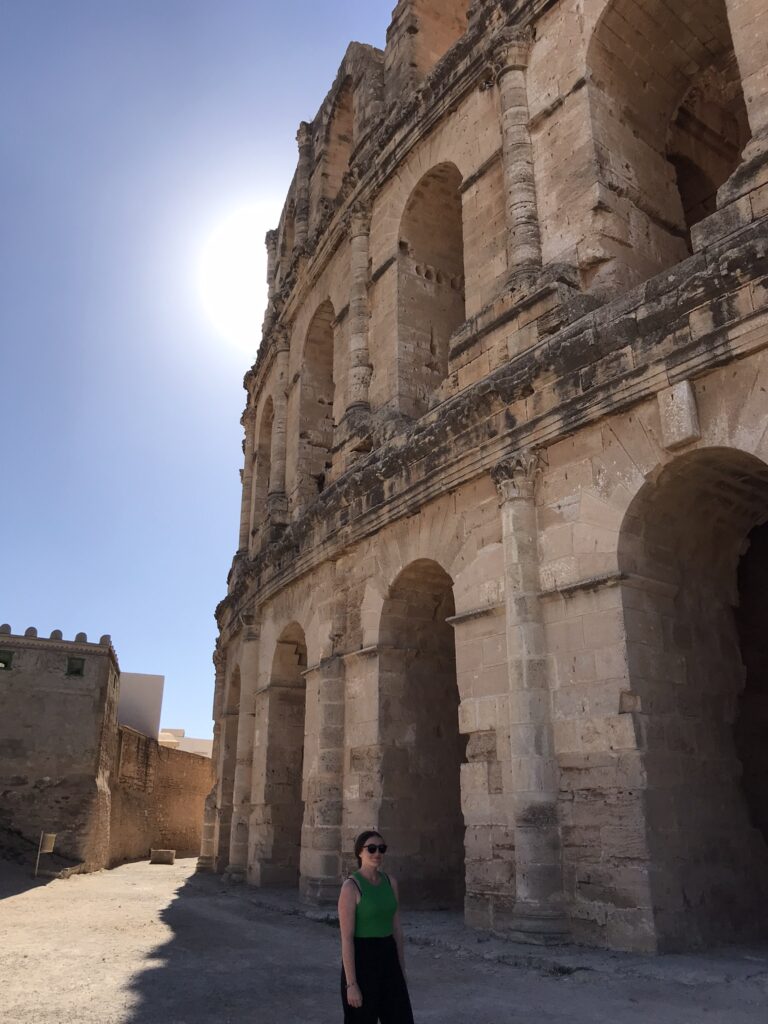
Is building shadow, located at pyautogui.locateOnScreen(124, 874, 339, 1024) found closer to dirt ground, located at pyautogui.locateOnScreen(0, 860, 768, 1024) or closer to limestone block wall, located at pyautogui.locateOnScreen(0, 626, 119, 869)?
dirt ground, located at pyautogui.locateOnScreen(0, 860, 768, 1024)

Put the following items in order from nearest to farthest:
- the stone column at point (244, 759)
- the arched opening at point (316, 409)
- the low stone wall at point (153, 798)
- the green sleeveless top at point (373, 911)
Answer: the green sleeveless top at point (373, 911)
the stone column at point (244, 759)
the arched opening at point (316, 409)
the low stone wall at point (153, 798)

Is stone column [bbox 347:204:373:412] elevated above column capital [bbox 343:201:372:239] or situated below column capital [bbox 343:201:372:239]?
below

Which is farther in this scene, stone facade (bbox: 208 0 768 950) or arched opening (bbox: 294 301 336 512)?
arched opening (bbox: 294 301 336 512)

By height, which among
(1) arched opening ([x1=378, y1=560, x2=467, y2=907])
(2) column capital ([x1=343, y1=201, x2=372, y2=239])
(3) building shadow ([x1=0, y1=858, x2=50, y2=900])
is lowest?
(3) building shadow ([x1=0, y1=858, x2=50, y2=900])

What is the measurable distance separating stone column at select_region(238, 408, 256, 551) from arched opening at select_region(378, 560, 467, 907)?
28.6 feet

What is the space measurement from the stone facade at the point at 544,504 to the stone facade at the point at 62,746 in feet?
18.5

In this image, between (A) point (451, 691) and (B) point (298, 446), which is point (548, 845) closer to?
(A) point (451, 691)

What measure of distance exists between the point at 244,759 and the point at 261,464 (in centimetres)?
668

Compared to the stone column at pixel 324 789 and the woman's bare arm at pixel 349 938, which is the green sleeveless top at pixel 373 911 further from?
the stone column at pixel 324 789

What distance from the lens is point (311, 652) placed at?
10.9 meters

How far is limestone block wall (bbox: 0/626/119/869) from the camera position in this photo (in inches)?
665

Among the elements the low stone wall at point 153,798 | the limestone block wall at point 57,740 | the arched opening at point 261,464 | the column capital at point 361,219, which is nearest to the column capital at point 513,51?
the column capital at point 361,219

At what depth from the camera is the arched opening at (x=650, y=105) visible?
8.31 m

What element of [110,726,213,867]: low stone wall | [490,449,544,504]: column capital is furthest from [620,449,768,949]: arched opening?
[110,726,213,867]: low stone wall
